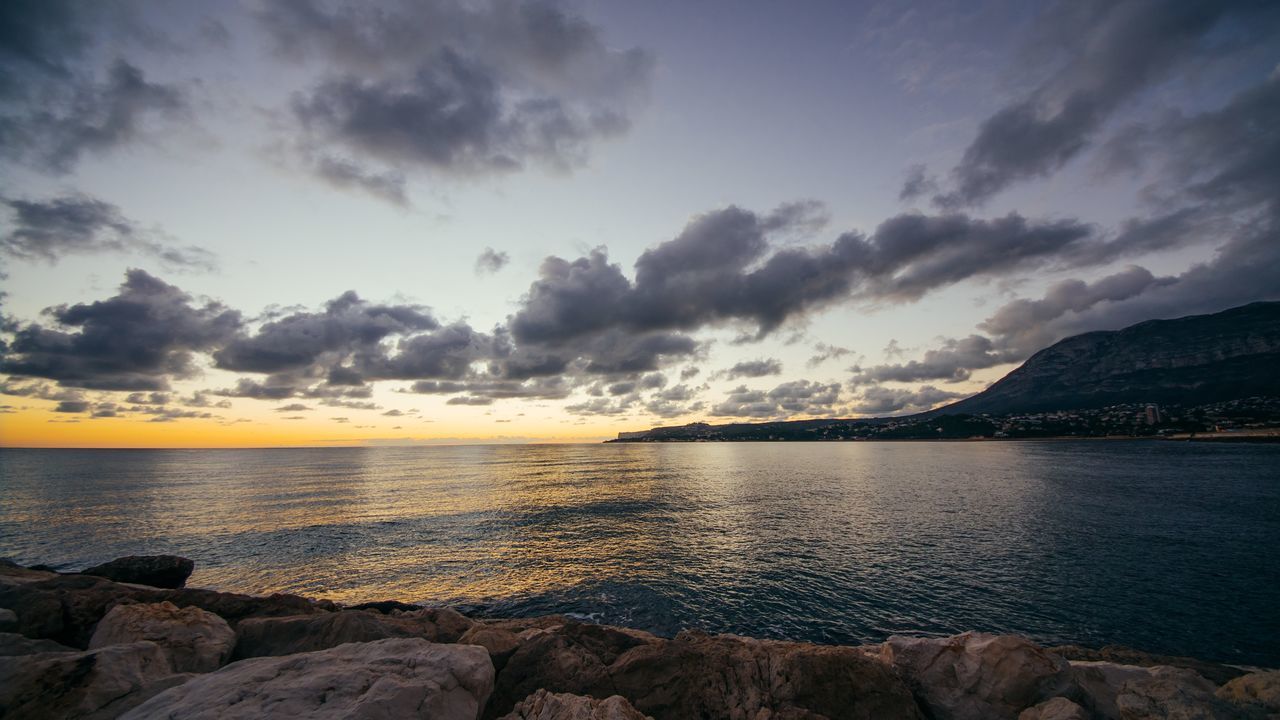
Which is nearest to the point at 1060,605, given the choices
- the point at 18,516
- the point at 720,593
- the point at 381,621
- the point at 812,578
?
the point at 812,578

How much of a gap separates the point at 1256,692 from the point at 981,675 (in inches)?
204

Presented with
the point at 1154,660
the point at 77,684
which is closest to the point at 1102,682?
the point at 1154,660

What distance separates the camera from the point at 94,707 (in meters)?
9.91

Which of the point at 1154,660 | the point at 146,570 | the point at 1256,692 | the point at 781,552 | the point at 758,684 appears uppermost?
the point at 1256,692

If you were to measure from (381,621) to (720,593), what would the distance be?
20.6m

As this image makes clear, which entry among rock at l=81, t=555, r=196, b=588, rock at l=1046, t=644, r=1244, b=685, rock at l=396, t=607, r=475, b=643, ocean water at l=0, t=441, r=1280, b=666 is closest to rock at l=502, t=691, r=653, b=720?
rock at l=396, t=607, r=475, b=643

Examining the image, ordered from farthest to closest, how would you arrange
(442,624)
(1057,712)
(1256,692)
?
(442,624) → (1256,692) → (1057,712)

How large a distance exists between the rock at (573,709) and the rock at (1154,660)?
54.0 ft

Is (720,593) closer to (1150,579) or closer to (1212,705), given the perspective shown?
(1212,705)

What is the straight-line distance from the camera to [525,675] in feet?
44.2

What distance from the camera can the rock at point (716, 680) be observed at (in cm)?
1243

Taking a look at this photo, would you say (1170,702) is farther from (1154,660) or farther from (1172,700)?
(1154,660)

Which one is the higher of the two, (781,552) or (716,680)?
(716,680)

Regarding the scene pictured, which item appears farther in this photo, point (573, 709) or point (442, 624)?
point (442, 624)
